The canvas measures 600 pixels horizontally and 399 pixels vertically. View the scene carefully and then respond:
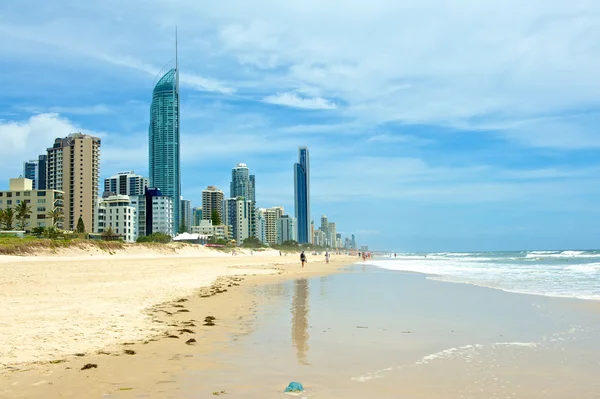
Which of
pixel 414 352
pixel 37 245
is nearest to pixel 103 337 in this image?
pixel 414 352

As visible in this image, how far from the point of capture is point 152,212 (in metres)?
176

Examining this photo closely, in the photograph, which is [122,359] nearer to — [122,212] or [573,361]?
[573,361]

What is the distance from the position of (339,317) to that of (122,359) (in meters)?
6.88

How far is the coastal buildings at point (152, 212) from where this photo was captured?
176 metres

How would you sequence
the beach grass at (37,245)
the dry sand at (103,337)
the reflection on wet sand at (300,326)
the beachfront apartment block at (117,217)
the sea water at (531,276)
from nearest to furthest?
the dry sand at (103,337) → the reflection on wet sand at (300,326) → the sea water at (531,276) → the beach grass at (37,245) → the beachfront apartment block at (117,217)

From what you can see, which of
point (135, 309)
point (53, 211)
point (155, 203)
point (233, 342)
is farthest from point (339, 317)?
point (155, 203)

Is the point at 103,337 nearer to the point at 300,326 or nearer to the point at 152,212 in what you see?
the point at 300,326

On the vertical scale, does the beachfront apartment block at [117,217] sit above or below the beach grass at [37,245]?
above

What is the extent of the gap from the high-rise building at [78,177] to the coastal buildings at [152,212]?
31.0m

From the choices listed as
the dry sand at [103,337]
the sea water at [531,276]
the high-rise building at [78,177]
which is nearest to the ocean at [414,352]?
the dry sand at [103,337]

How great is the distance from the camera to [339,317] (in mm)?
13438

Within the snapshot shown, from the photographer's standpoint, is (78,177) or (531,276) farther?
(78,177)

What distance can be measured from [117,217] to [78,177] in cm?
1714

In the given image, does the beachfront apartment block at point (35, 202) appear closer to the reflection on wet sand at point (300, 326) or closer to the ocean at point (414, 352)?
the reflection on wet sand at point (300, 326)
